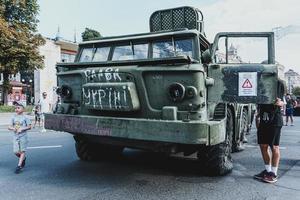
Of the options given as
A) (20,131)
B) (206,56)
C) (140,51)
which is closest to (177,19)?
(140,51)

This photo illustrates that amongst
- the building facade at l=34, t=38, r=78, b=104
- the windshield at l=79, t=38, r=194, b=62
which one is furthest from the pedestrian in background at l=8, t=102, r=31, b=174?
the building facade at l=34, t=38, r=78, b=104

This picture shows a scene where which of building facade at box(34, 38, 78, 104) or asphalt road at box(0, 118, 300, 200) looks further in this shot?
building facade at box(34, 38, 78, 104)

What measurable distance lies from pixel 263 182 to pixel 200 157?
102cm

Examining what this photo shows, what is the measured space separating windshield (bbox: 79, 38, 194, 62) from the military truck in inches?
0.6

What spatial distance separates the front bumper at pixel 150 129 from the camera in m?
4.98

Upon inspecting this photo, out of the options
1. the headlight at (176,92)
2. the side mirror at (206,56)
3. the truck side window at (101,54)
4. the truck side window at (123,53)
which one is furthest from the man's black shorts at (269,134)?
the truck side window at (101,54)

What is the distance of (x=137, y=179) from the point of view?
6.16 meters

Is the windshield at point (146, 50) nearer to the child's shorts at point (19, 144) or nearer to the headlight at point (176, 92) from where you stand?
the headlight at point (176, 92)

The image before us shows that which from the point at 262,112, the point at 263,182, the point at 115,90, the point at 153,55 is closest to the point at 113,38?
the point at 153,55

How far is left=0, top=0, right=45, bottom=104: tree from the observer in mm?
36594

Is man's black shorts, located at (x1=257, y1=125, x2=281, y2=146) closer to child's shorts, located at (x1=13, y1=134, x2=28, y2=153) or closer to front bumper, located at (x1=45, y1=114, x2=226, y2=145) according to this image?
front bumper, located at (x1=45, y1=114, x2=226, y2=145)

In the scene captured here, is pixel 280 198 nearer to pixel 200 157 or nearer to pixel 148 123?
pixel 200 157

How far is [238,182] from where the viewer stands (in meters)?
6.03

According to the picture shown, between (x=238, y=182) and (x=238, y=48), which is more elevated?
(x=238, y=48)
